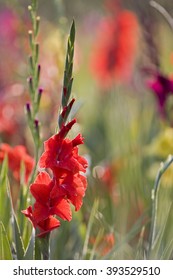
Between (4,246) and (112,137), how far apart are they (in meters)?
1.07

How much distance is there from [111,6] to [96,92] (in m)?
0.51

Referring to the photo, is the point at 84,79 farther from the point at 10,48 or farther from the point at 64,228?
the point at 64,228

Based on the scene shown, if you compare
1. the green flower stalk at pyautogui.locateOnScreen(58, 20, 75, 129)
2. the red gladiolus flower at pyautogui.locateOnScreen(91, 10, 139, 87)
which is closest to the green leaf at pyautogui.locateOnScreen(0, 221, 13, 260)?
the green flower stalk at pyautogui.locateOnScreen(58, 20, 75, 129)

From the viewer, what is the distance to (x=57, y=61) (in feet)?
5.88

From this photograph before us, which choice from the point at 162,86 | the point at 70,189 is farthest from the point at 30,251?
the point at 162,86

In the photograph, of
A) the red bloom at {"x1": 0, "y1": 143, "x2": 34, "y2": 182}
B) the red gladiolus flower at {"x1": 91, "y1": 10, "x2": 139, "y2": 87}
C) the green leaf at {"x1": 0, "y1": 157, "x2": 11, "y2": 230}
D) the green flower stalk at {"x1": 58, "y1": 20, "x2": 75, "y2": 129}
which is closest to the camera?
the green flower stalk at {"x1": 58, "y1": 20, "x2": 75, "y2": 129}

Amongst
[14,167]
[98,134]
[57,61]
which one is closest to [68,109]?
[14,167]

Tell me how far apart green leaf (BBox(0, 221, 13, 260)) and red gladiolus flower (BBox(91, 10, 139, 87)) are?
2.14 m

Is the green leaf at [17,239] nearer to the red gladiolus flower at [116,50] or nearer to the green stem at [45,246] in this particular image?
the green stem at [45,246]

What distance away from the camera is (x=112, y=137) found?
2066 millimetres

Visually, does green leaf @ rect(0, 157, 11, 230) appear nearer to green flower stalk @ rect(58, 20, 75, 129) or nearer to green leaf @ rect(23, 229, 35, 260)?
green leaf @ rect(23, 229, 35, 260)

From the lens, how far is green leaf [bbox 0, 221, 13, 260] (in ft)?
3.34

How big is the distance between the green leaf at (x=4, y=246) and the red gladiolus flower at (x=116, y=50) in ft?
7.02

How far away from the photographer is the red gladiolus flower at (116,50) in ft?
10.5
